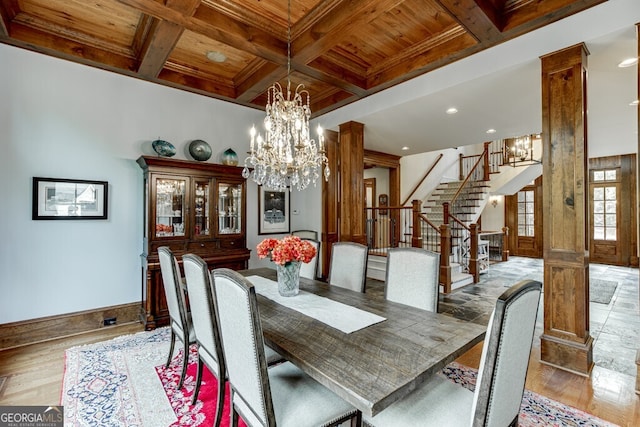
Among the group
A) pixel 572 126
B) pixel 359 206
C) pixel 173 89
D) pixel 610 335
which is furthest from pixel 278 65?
pixel 610 335

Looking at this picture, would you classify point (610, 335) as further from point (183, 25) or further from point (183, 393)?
point (183, 25)

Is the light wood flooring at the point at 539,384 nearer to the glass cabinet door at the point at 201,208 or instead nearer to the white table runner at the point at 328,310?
the white table runner at the point at 328,310

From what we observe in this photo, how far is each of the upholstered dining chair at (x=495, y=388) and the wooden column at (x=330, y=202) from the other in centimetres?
351

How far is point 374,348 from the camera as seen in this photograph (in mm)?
1397

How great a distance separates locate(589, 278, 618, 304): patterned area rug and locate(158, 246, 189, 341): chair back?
5840 millimetres

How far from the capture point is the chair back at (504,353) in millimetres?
1007

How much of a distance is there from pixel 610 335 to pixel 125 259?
565cm

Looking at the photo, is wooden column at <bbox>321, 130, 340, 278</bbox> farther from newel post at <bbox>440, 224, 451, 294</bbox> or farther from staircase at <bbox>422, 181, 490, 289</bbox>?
staircase at <bbox>422, 181, 490, 289</bbox>

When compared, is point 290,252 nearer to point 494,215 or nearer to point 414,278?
point 414,278

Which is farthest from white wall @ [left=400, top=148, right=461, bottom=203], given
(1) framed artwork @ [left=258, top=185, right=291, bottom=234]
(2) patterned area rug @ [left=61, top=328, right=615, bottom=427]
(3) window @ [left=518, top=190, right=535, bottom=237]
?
(2) patterned area rug @ [left=61, top=328, right=615, bottom=427]

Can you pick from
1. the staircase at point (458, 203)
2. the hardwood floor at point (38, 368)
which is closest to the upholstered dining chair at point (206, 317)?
the hardwood floor at point (38, 368)

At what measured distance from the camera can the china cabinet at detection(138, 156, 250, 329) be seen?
135 inches

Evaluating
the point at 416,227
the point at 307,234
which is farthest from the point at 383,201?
the point at 307,234

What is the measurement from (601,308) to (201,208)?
579cm
